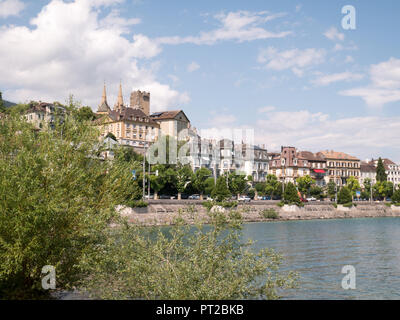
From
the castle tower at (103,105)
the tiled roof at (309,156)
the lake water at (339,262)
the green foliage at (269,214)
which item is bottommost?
the lake water at (339,262)

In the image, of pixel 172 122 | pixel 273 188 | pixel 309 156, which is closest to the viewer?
pixel 273 188

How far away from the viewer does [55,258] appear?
1725 cm

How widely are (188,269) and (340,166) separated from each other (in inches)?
5978

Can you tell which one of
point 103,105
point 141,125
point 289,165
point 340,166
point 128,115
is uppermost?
point 103,105

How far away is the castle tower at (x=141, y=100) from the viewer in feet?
525

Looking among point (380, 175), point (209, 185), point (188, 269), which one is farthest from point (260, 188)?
point (188, 269)

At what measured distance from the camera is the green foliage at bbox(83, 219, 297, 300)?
1402 centimetres

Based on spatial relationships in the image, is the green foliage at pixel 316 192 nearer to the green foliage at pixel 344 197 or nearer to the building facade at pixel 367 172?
the green foliage at pixel 344 197

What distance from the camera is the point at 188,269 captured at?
546 inches

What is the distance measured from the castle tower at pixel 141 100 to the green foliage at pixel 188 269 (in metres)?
145

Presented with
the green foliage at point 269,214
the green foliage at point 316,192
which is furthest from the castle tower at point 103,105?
the green foliage at point 269,214

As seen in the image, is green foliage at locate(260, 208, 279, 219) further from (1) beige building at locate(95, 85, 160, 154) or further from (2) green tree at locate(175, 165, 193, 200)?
(1) beige building at locate(95, 85, 160, 154)

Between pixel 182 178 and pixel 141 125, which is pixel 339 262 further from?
pixel 141 125
